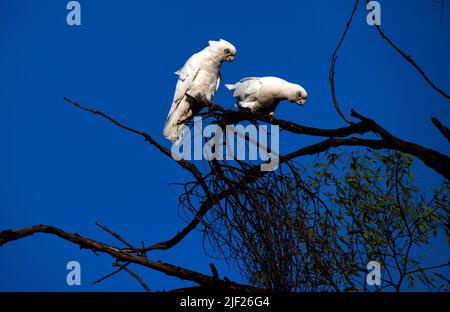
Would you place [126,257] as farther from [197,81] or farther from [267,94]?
[197,81]

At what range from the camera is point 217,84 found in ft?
8.70

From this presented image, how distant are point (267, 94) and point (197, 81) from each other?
390 mm

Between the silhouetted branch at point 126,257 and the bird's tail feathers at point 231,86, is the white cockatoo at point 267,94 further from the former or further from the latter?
the silhouetted branch at point 126,257

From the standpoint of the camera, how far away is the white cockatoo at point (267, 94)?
2.27 m

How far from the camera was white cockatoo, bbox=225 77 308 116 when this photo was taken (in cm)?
227

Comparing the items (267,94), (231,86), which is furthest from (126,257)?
(231,86)

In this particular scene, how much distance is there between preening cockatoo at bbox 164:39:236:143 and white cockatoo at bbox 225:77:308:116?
0.24 metres

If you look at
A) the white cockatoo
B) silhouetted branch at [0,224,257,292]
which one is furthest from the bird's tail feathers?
silhouetted branch at [0,224,257,292]

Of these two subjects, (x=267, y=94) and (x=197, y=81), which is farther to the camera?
(x=197, y=81)

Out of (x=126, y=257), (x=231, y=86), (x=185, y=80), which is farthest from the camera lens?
(x=185, y=80)

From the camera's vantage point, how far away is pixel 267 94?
228 centimetres
